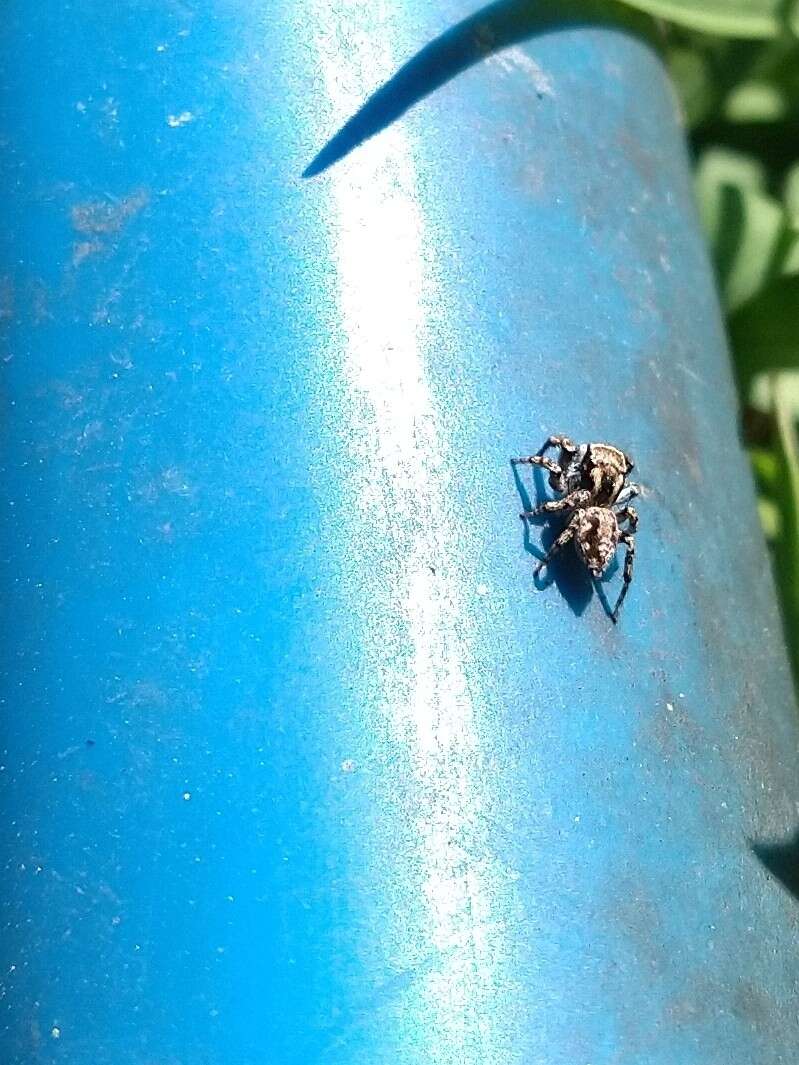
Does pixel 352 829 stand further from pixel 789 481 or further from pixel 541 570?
pixel 789 481

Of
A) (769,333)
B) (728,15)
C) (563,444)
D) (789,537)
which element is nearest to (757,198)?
(769,333)

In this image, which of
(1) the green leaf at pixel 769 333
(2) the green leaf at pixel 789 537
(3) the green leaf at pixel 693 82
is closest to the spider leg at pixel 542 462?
(2) the green leaf at pixel 789 537

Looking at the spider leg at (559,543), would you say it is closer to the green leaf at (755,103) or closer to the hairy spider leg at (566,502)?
the hairy spider leg at (566,502)

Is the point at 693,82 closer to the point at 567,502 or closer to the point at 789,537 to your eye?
the point at 789,537

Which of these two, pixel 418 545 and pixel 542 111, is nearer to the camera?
pixel 418 545

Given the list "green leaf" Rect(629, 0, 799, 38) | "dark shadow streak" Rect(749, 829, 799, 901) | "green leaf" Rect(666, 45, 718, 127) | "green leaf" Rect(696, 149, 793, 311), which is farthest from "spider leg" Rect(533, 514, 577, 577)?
"green leaf" Rect(666, 45, 718, 127)

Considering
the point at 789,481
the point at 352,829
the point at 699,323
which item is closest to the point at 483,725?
the point at 352,829
